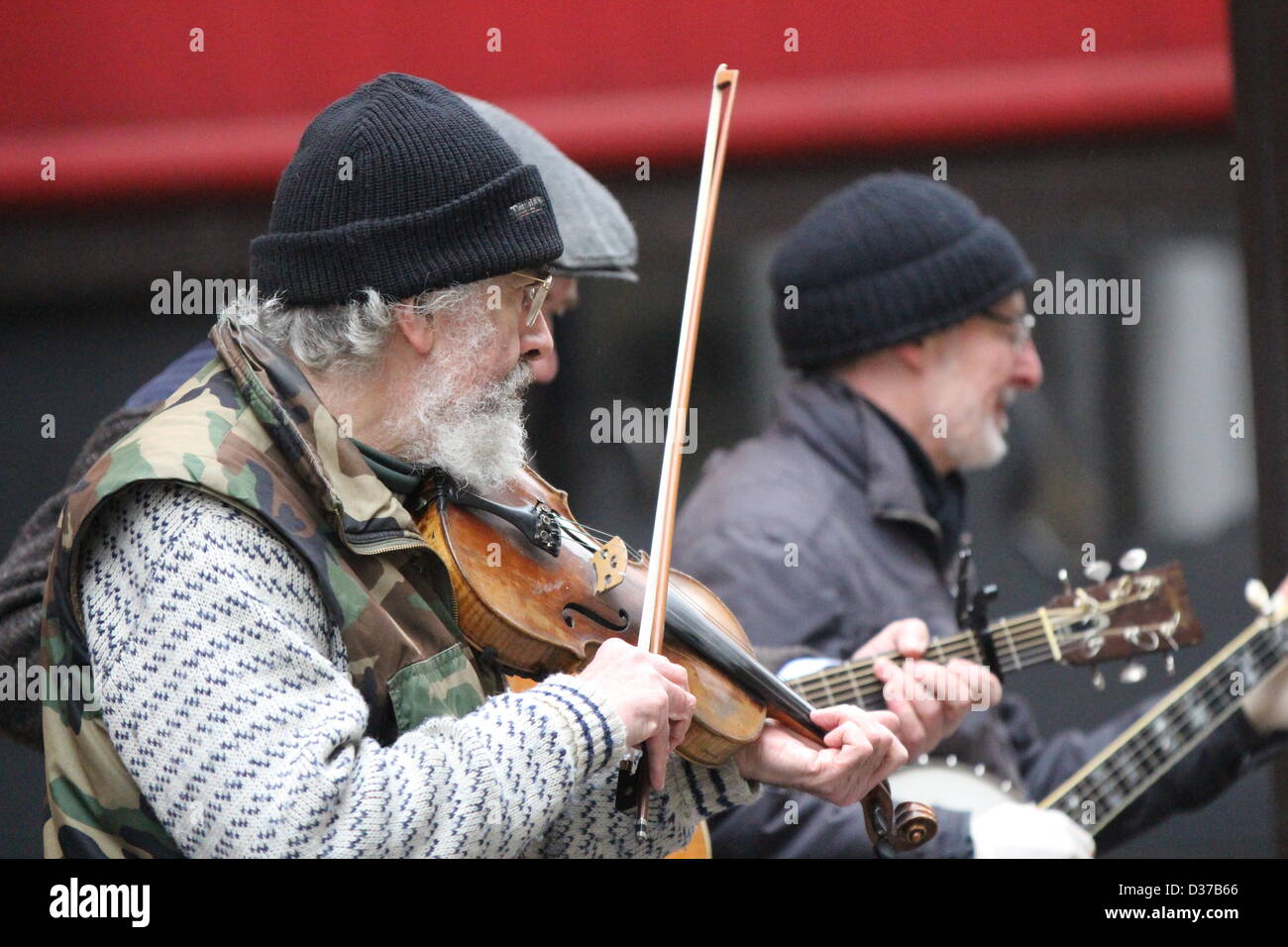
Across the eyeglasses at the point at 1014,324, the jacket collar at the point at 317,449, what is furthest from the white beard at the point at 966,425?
the jacket collar at the point at 317,449

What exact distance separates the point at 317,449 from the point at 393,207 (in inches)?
11.8

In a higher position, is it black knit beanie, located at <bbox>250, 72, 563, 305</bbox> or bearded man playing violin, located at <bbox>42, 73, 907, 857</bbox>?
black knit beanie, located at <bbox>250, 72, 563, 305</bbox>

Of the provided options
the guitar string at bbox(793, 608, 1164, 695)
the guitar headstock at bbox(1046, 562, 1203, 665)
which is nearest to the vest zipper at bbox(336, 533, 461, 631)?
the guitar string at bbox(793, 608, 1164, 695)

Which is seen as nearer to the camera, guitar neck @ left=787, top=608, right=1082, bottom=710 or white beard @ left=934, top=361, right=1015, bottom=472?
guitar neck @ left=787, top=608, right=1082, bottom=710

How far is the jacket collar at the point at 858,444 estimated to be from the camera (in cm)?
311

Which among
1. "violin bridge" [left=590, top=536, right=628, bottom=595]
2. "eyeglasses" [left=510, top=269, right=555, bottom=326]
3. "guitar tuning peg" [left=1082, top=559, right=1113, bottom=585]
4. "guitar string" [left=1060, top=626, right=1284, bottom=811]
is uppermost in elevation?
"eyeglasses" [left=510, top=269, right=555, bottom=326]

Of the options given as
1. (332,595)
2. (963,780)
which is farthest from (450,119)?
(963,780)

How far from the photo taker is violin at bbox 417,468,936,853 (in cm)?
187

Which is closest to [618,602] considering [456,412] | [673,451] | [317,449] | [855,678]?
[673,451]

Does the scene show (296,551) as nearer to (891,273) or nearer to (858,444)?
(858,444)

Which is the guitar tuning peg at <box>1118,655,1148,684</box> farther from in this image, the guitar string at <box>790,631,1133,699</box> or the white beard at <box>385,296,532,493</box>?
the white beard at <box>385,296,532,493</box>

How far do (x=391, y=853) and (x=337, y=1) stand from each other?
418cm

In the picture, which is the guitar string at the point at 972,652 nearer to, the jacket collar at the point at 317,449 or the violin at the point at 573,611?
the violin at the point at 573,611

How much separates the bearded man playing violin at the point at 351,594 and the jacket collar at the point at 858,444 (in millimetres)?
1029
